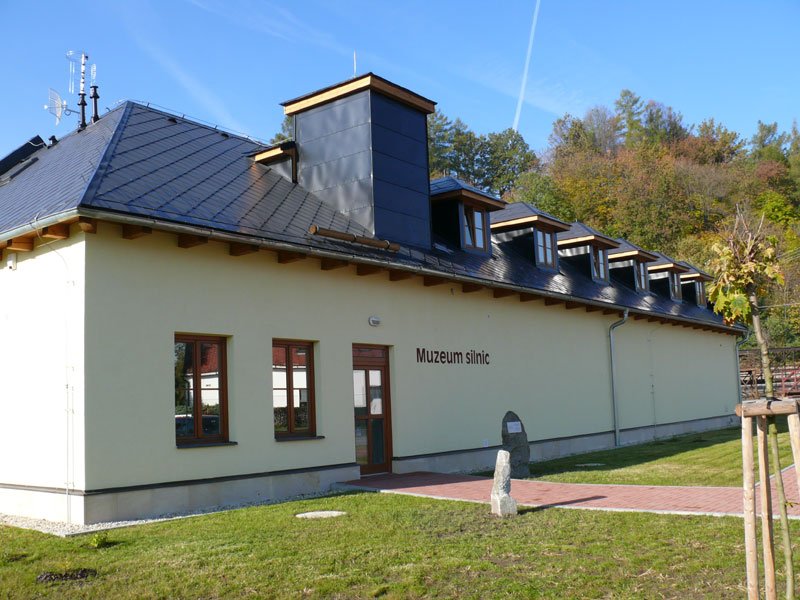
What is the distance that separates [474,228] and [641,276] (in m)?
11.5

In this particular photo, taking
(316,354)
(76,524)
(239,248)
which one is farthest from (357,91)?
(76,524)

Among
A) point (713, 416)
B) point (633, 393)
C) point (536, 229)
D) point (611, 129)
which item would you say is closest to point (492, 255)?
point (536, 229)

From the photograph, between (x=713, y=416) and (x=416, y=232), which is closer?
(x=416, y=232)

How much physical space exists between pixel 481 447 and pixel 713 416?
16062 millimetres

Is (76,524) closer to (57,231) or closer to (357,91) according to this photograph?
(57,231)

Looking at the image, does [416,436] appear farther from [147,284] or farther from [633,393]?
[633,393]

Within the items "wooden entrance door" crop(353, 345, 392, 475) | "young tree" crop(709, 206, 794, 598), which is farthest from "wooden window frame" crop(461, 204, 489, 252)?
"young tree" crop(709, 206, 794, 598)

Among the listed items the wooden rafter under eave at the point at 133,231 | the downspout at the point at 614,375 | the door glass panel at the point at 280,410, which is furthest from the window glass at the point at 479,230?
the wooden rafter under eave at the point at 133,231

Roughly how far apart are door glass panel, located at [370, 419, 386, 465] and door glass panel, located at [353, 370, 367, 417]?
0.32m

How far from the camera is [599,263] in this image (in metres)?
24.8

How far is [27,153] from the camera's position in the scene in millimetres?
17750

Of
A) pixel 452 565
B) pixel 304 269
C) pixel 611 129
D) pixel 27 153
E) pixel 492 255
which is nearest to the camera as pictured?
pixel 452 565

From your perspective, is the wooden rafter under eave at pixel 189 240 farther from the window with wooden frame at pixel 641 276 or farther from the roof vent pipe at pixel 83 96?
the window with wooden frame at pixel 641 276

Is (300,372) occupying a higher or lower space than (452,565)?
higher
